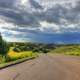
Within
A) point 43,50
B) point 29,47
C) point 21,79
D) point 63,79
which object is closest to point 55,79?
point 63,79

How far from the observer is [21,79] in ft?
55.4

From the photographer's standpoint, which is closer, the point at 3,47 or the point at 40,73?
the point at 40,73

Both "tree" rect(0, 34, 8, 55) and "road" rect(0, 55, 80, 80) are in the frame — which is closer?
"road" rect(0, 55, 80, 80)

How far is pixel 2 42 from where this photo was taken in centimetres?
9606

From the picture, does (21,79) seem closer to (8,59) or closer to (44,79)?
(44,79)

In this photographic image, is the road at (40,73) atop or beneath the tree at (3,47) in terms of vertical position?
atop

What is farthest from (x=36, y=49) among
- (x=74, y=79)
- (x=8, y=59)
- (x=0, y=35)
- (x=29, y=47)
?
(x=74, y=79)

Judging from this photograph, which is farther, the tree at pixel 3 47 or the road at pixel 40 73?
the tree at pixel 3 47

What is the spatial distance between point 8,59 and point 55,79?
89.4 feet

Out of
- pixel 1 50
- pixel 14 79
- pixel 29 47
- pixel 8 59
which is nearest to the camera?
pixel 14 79

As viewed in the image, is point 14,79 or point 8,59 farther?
point 8,59

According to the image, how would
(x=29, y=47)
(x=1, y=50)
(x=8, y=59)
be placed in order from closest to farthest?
(x=8, y=59) → (x=1, y=50) → (x=29, y=47)

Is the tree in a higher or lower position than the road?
lower

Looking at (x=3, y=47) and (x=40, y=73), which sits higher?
(x=40, y=73)
